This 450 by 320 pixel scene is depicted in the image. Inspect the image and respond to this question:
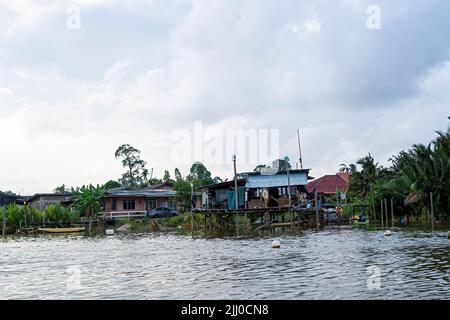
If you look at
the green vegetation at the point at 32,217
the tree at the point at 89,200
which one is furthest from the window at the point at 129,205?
the green vegetation at the point at 32,217

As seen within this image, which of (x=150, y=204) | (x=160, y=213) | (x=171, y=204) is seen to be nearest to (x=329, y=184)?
(x=171, y=204)

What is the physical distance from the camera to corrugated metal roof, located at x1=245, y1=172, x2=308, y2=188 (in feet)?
144

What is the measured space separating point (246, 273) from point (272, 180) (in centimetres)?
2724

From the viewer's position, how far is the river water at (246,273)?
13.6 meters

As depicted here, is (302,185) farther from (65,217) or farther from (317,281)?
(317,281)

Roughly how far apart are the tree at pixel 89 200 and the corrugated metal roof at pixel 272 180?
2198cm

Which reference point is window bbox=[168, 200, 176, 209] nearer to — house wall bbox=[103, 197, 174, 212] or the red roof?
house wall bbox=[103, 197, 174, 212]

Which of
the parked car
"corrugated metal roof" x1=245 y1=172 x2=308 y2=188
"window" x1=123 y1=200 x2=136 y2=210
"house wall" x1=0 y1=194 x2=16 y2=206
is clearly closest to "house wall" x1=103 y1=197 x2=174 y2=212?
"window" x1=123 y1=200 x2=136 y2=210

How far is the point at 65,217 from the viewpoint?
188ft

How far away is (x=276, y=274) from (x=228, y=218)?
3049cm

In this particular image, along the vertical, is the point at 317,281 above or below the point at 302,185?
below

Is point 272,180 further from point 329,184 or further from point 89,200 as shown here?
point 329,184
